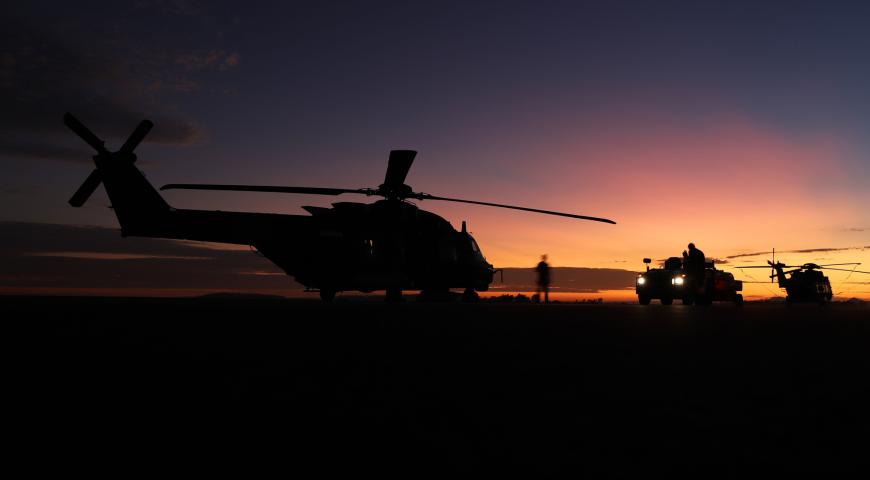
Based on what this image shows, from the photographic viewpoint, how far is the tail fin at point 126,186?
62.6ft

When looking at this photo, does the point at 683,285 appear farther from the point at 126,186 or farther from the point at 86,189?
the point at 86,189

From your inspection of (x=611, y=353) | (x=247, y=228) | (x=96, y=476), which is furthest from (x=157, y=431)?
(x=247, y=228)

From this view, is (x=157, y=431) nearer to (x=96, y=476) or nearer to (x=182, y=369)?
(x=96, y=476)

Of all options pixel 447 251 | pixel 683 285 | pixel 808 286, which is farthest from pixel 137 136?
pixel 808 286

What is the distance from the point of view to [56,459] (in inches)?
80.7

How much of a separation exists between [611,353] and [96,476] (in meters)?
4.34

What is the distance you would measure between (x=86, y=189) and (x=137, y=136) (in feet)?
7.42

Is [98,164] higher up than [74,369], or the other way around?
[98,164]

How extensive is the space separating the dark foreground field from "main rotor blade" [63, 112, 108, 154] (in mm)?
15823

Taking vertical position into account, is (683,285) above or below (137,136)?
below

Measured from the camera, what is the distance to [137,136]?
20.2 meters

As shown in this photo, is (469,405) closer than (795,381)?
Yes

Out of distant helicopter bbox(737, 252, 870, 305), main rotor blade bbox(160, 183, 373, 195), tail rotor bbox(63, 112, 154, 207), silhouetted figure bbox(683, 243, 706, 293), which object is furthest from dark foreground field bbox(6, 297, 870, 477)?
distant helicopter bbox(737, 252, 870, 305)

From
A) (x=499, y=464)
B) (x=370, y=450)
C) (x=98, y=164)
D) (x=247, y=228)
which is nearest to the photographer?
(x=499, y=464)
